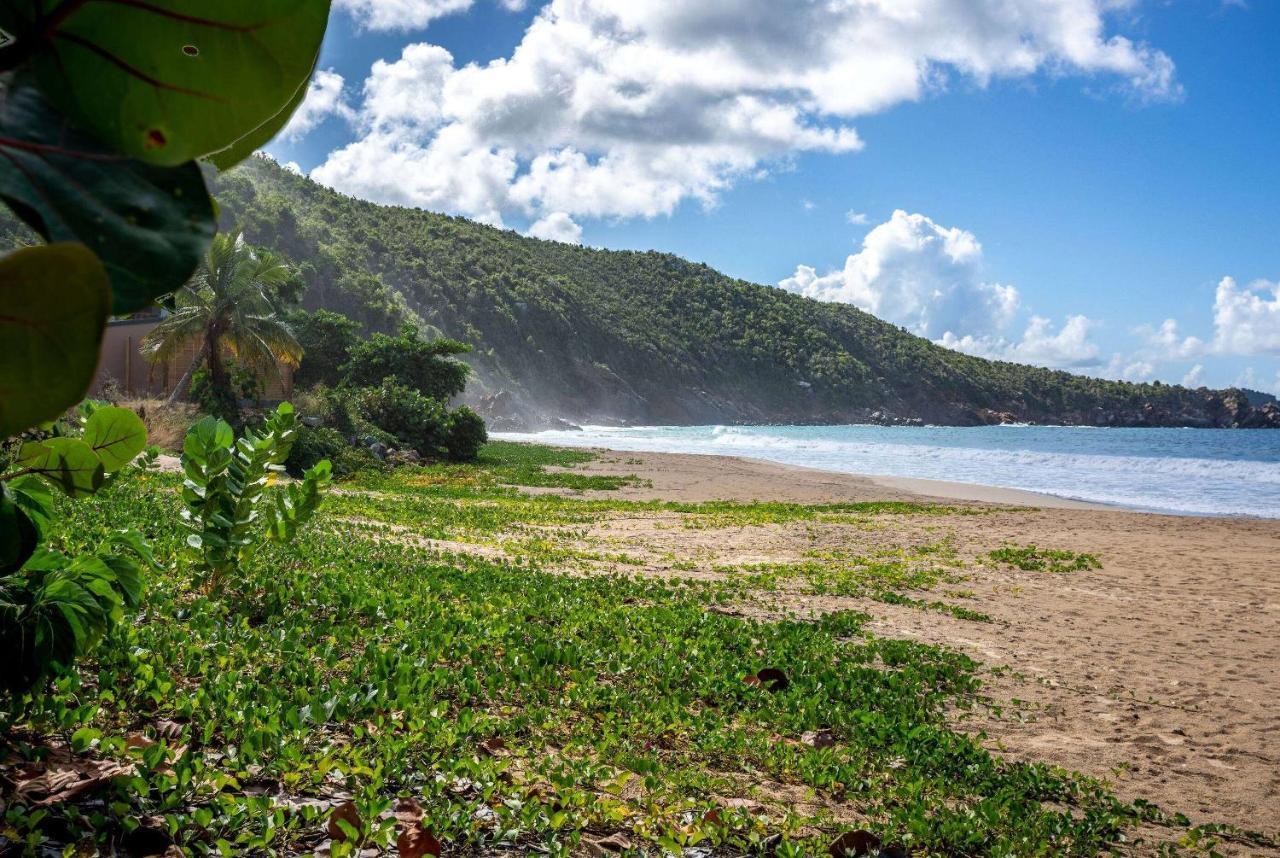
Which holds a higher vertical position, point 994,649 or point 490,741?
point 490,741

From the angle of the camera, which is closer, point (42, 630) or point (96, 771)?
point (42, 630)

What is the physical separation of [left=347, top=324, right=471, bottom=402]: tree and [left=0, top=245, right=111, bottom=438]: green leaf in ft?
98.3

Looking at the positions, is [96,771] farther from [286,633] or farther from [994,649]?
[994,649]

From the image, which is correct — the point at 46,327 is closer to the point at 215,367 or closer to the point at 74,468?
the point at 74,468

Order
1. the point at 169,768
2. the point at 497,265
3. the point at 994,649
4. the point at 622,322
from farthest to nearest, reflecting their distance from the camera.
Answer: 1. the point at 622,322
2. the point at 497,265
3. the point at 994,649
4. the point at 169,768

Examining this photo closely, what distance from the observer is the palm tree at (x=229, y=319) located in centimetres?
2205

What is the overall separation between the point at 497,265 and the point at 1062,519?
7706 cm

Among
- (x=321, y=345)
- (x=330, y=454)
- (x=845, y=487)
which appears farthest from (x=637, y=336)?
(x=330, y=454)

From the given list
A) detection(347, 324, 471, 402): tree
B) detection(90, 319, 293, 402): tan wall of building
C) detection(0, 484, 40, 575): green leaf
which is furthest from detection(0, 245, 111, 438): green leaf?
detection(347, 324, 471, 402): tree

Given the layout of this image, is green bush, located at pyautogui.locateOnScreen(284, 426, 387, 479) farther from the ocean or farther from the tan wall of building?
the ocean

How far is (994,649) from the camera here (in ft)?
23.8

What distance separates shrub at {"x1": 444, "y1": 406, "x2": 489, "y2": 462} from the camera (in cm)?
2675

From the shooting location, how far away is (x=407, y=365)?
98.7 feet

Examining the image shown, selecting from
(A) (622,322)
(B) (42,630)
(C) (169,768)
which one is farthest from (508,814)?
(A) (622,322)
